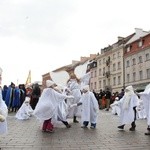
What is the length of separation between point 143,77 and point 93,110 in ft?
156

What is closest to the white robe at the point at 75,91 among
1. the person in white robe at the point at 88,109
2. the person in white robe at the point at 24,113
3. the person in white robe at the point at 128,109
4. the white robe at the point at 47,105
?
the person in white robe at the point at 88,109

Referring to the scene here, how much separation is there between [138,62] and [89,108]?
1972 inches

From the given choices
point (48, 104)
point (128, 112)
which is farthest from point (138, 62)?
point (48, 104)

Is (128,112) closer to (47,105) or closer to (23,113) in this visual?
(47,105)

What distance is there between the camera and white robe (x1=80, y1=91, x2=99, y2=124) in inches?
494

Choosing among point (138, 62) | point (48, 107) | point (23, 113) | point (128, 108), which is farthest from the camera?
point (138, 62)

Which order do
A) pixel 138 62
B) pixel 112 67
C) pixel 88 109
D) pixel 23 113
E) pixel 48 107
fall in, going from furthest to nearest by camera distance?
pixel 112 67 < pixel 138 62 < pixel 23 113 < pixel 88 109 < pixel 48 107

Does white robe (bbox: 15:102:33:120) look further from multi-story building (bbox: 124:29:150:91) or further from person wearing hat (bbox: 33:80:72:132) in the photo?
multi-story building (bbox: 124:29:150:91)

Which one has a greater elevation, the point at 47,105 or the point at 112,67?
the point at 112,67

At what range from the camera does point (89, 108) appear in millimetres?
12688

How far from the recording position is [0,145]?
766cm

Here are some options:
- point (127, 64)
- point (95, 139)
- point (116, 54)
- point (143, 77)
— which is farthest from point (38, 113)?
point (116, 54)

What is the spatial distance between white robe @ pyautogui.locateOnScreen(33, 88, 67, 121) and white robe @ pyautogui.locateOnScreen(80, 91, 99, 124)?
1734 mm

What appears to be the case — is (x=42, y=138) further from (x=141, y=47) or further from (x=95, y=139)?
(x=141, y=47)
